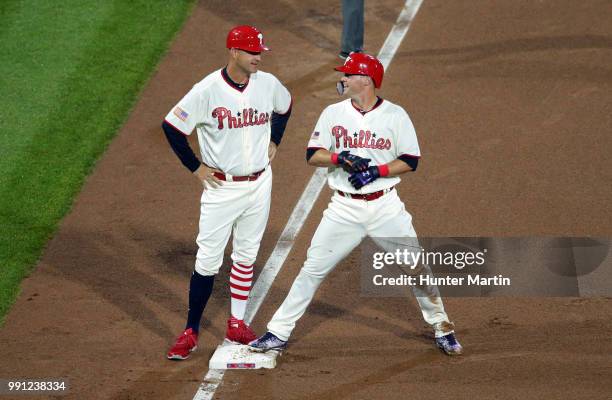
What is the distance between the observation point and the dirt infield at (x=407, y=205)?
7719mm

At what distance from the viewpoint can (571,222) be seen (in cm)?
933

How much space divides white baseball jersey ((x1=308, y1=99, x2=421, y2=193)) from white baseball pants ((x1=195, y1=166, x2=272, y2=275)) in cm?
56

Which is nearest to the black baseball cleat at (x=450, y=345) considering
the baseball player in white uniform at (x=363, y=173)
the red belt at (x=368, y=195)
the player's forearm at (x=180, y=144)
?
the baseball player in white uniform at (x=363, y=173)

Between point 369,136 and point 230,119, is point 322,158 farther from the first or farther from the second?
point 230,119

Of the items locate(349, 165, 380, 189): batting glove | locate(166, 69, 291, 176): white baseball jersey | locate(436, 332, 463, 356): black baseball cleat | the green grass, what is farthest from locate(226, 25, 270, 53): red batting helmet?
the green grass

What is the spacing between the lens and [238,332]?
8.14m

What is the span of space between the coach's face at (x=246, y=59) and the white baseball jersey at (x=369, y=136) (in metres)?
0.59

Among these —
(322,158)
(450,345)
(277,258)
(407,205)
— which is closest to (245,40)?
(322,158)

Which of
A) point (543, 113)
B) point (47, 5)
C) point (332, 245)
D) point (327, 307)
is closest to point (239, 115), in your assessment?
point (332, 245)

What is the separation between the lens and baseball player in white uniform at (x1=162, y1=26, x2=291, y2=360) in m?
7.73

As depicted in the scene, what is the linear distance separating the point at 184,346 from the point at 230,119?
1.61 meters

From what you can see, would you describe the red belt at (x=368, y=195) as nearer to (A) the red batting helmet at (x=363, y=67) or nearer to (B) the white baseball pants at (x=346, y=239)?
(B) the white baseball pants at (x=346, y=239)

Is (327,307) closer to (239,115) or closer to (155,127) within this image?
(239,115)

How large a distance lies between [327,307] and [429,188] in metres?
1.83
